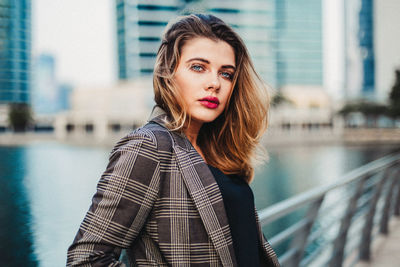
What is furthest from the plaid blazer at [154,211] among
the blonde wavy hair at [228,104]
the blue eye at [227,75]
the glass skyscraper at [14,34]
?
the glass skyscraper at [14,34]

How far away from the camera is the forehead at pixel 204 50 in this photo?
862 mm

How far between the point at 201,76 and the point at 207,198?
0.96 ft

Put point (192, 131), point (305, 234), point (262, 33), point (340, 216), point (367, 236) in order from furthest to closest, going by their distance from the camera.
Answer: point (262, 33), point (367, 236), point (340, 216), point (305, 234), point (192, 131)

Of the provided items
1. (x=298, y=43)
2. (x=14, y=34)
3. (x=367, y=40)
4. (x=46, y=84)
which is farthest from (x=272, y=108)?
(x=46, y=84)

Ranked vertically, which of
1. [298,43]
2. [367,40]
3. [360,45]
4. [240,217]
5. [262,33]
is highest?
[367,40]

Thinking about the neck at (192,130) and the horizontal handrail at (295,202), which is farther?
the horizontal handrail at (295,202)

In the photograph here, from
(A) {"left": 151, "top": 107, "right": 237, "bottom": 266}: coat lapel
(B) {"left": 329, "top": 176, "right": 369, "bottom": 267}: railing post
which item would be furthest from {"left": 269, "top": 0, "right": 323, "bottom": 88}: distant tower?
(A) {"left": 151, "top": 107, "right": 237, "bottom": 266}: coat lapel

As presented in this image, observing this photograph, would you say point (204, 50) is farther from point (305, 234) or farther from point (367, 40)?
point (367, 40)

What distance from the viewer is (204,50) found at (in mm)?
866

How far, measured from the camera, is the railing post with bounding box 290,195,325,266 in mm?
1699

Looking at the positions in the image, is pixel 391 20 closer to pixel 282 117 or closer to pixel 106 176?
pixel 282 117

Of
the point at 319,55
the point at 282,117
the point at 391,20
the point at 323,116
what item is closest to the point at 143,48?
the point at 282,117

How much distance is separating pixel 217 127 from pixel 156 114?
277 millimetres

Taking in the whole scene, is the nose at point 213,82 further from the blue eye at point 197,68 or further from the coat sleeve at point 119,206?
the coat sleeve at point 119,206
